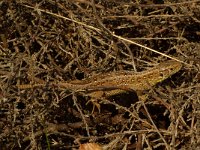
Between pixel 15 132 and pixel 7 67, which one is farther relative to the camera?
pixel 7 67

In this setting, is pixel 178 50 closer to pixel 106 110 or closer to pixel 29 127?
pixel 106 110

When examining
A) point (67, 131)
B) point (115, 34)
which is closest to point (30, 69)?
point (67, 131)

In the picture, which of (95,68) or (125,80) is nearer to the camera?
(125,80)

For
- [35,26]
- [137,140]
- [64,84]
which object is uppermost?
[35,26]
